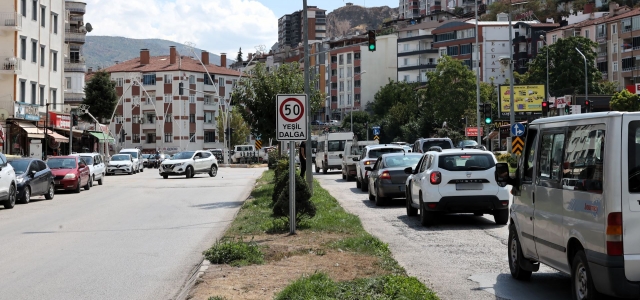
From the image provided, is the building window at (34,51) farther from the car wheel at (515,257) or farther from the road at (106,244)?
the car wheel at (515,257)

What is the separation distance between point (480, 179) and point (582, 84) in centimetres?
7910

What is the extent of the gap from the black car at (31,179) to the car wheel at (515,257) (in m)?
20.7

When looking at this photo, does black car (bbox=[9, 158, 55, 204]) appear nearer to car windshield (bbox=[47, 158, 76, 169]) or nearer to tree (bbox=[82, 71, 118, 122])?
car windshield (bbox=[47, 158, 76, 169])

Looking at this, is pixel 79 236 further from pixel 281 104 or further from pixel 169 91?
pixel 169 91

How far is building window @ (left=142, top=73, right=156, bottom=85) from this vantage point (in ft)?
397

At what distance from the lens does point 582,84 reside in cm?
9181

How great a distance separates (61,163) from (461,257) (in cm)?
2639

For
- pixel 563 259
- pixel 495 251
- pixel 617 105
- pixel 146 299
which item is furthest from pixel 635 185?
pixel 617 105

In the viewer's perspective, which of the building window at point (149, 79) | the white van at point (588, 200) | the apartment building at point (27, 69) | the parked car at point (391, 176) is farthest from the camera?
the building window at point (149, 79)

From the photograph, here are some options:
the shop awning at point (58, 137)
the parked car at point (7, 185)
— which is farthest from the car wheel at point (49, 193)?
the shop awning at point (58, 137)

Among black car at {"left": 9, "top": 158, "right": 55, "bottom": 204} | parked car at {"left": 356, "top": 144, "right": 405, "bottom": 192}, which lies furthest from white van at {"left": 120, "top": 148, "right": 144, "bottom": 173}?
parked car at {"left": 356, "top": 144, "right": 405, "bottom": 192}

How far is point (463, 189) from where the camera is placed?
17.2 m

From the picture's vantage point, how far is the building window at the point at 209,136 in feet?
409

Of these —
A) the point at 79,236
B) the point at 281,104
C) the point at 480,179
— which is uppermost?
the point at 281,104
